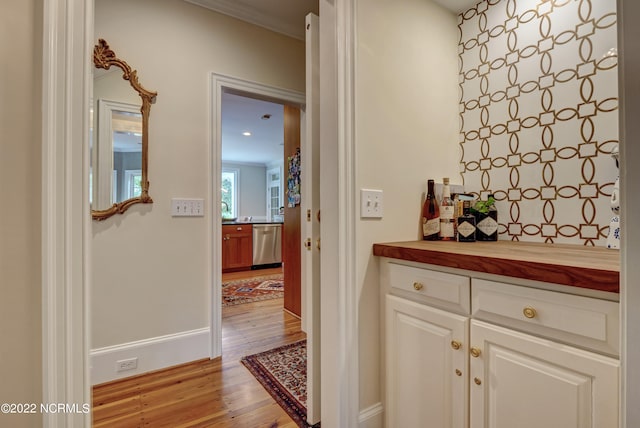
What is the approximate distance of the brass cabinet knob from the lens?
790 millimetres

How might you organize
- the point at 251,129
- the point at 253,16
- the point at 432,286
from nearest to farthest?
the point at 432,286 → the point at 253,16 → the point at 251,129

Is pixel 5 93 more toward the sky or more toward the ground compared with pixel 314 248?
more toward the sky

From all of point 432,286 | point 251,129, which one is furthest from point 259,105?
point 432,286

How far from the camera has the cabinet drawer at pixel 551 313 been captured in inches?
26.9

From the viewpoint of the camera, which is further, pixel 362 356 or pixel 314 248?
pixel 314 248

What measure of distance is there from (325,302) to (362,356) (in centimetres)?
27

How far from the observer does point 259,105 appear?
13.3 feet

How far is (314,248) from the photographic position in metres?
1.44

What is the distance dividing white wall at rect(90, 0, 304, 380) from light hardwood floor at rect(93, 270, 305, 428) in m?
0.28

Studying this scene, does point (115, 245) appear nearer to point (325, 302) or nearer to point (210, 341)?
point (210, 341)

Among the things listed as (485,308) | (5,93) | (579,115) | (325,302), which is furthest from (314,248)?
(579,115)

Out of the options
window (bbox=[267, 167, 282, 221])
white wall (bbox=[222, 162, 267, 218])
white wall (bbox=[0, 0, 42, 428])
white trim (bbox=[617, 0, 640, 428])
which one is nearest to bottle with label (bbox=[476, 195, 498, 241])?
white trim (bbox=[617, 0, 640, 428])

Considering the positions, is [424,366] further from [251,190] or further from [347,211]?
[251,190]

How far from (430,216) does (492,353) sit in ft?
2.22
